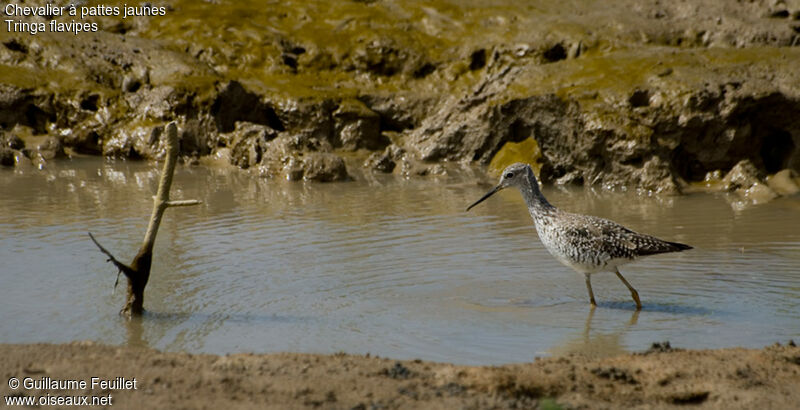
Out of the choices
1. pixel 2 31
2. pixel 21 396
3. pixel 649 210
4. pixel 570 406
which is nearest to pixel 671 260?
pixel 649 210

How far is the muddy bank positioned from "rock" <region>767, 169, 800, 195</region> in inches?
3.9

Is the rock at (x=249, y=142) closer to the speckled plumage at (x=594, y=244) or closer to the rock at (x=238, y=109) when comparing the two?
the rock at (x=238, y=109)

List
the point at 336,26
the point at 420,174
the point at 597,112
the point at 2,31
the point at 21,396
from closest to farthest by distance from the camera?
the point at 21,396, the point at 597,112, the point at 420,174, the point at 2,31, the point at 336,26

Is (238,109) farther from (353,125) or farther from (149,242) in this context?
(149,242)

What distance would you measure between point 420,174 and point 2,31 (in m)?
9.73

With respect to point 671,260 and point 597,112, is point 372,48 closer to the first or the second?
point 597,112

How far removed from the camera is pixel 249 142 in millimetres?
17031

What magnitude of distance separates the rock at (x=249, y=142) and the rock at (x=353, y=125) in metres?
1.76

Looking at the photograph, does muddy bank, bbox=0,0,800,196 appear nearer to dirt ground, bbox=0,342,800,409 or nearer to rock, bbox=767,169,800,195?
rock, bbox=767,169,800,195

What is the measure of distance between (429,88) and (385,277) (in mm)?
11624

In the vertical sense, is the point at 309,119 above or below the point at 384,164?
above

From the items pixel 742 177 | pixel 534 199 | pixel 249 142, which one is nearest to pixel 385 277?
pixel 534 199

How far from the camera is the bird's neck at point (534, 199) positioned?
26.9 ft

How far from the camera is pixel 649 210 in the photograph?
12.8m
